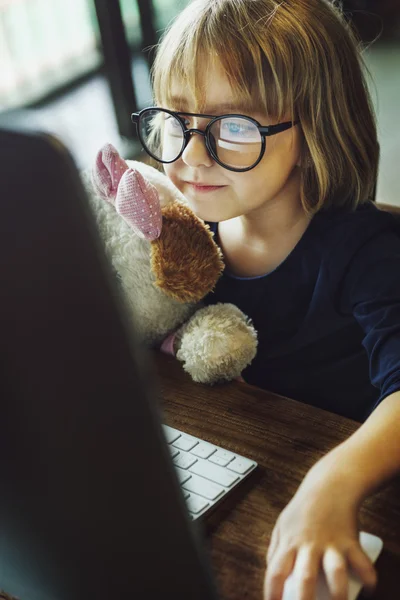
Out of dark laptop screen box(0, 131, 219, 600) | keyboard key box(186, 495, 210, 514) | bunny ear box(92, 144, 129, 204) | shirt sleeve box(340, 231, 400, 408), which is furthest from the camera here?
bunny ear box(92, 144, 129, 204)

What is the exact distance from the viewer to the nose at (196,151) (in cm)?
87

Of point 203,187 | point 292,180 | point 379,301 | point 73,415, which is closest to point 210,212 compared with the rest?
point 203,187

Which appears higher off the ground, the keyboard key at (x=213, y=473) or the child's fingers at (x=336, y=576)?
the child's fingers at (x=336, y=576)

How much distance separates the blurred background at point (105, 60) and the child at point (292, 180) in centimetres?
63

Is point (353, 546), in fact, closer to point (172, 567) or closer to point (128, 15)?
point (172, 567)

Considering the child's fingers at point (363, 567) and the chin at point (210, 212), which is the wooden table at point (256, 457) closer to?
the child's fingers at point (363, 567)

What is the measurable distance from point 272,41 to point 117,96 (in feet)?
6.04


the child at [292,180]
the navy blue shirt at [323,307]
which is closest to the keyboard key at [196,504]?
the child at [292,180]

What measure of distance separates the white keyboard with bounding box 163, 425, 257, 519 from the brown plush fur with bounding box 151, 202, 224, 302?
0.22m

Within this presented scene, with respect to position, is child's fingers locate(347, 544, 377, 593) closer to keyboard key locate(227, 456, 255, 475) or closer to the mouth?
keyboard key locate(227, 456, 255, 475)

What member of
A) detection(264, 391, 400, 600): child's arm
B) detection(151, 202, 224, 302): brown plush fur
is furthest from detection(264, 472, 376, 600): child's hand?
detection(151, 202, 224, 302): brown plush fur

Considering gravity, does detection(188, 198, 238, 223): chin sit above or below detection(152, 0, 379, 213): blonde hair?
below

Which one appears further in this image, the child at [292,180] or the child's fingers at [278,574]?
the child at [292,180]

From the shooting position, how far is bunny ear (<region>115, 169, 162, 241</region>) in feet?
2.78
